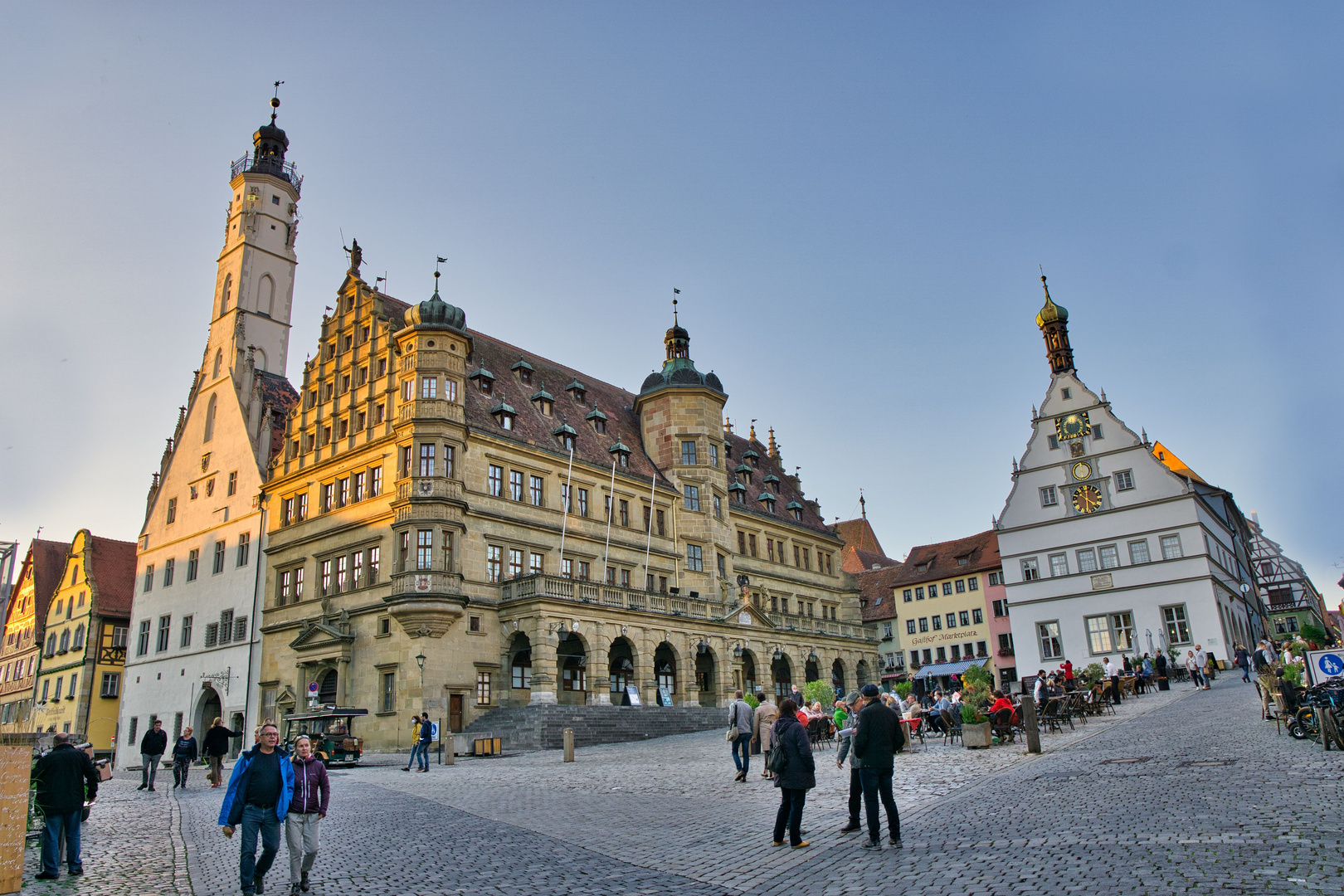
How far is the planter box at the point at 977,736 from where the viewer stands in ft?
72.9

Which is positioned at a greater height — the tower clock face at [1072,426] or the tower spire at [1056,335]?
the tower spire at [1056,335]

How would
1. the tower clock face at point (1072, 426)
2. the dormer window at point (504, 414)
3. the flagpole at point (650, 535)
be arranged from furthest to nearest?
the tower clock face at point (1072, 426) < the flagpole at point (650, 535) < the dormer window at point (504, 414)

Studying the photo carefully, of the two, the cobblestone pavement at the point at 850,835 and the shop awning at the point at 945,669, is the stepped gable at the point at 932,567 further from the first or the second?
the cobblestone pavement at the point at 850,835

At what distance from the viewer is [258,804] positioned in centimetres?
1013

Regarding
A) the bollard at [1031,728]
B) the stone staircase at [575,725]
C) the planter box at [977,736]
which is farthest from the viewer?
the stone staircase at [575,725]

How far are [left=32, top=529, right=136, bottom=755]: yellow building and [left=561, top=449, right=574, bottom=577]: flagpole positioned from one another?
→ 3442cm

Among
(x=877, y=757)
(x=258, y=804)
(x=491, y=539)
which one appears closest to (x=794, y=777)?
(x=877, y=757)

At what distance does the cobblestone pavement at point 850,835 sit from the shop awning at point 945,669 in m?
45.5

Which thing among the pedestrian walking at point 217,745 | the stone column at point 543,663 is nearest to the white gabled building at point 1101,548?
the stone column at point 543,663

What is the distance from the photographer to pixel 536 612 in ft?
128

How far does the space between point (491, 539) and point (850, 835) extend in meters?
31.0

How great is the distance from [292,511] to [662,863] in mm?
39657

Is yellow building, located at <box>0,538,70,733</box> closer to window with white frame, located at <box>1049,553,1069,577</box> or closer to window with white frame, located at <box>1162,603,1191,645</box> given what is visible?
window with white frame, located at <box>1049,553,1069,577</box>

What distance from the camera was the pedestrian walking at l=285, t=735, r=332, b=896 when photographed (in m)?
10.3
